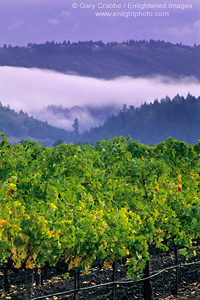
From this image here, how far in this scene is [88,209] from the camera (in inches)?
623

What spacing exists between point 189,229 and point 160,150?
787cm

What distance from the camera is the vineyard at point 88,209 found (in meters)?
13.8

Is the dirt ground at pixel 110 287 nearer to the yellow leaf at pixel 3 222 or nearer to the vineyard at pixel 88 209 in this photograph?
the vineyard at pixel 88 209

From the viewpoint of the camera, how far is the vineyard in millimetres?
13828

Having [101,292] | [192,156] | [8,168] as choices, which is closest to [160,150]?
[192,156]

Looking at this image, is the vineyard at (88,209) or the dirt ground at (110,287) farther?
the dirt ground at (110,287)

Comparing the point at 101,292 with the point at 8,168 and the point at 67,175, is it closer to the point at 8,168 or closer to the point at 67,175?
the point at 67,175

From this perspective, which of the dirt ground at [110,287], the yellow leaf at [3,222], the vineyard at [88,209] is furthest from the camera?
the dirt ground at [110,287]

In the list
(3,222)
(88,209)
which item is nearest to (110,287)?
(88,209)

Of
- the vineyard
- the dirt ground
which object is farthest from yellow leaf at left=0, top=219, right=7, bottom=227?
the dirt ground

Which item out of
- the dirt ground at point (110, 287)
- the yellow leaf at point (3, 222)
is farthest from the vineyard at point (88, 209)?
the dirt ground at point (110, 287)

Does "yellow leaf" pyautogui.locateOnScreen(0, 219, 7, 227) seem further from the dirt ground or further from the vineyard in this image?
the dirt ground

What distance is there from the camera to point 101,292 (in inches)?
793

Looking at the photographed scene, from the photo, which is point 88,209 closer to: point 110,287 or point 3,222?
point 3,222
